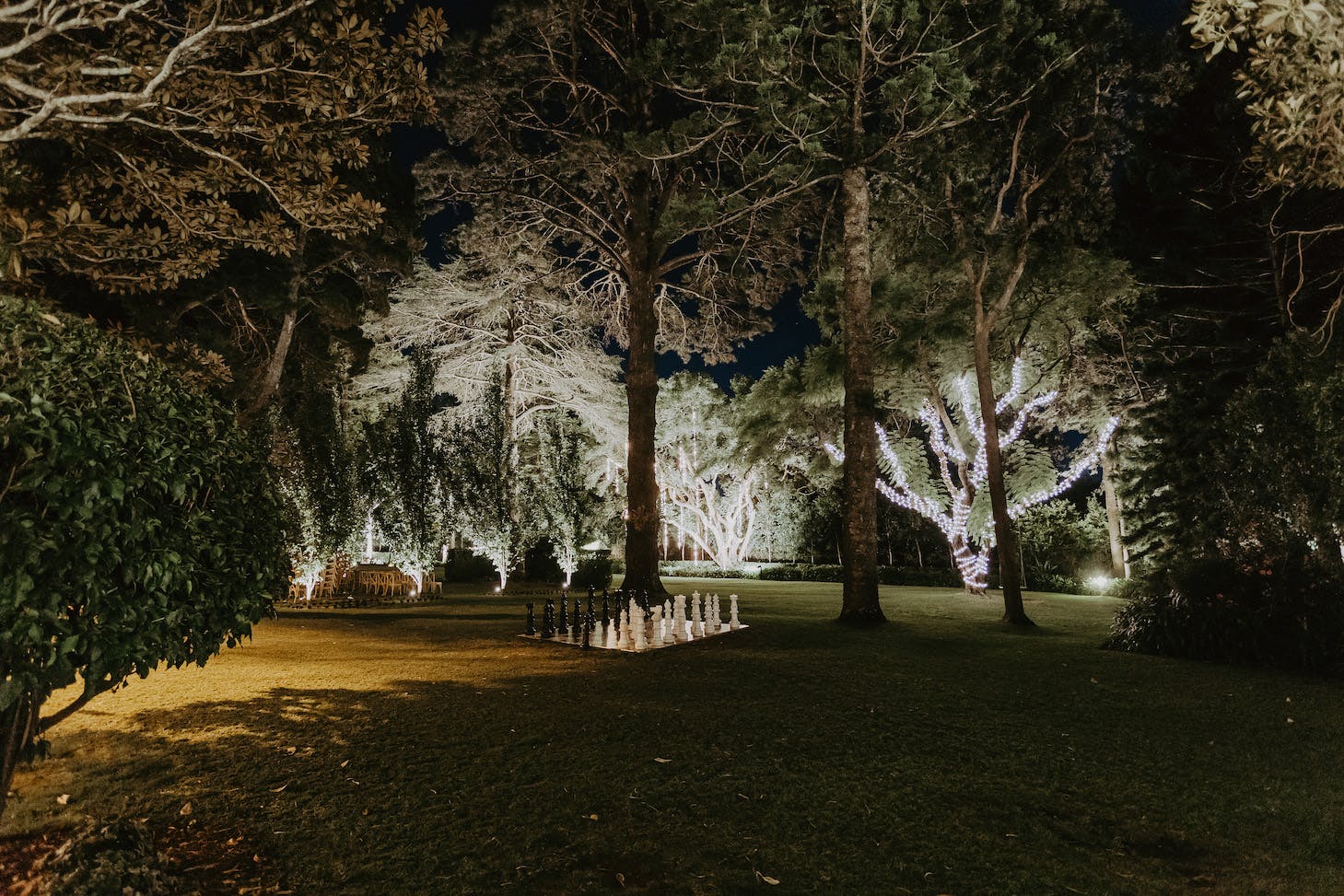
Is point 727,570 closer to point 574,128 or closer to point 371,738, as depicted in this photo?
point 574,128

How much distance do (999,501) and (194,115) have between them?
1541 cm

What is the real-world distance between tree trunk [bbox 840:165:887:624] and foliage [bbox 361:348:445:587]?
514 inches

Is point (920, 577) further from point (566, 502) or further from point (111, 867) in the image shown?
point (111, 867)

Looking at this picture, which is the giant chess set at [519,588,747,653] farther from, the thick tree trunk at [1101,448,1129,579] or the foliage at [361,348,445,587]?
the thick tree trunk at [1101,448,1129,579]

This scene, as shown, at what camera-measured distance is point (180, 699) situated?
7.25 metres

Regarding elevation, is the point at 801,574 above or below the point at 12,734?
below

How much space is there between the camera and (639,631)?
35.2ft

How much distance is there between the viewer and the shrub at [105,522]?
2424 millimetres

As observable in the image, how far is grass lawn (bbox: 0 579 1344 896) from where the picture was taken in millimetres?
3547

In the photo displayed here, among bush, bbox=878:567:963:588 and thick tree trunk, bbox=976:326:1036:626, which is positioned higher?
thick tree trunk, bbox=976:326:1036:626

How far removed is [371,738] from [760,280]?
53.2 ft

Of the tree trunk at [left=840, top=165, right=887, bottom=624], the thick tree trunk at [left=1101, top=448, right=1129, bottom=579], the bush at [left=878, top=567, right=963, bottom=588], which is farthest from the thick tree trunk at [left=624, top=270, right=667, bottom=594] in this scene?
the thick tree trunk at [left=1101, top=448, right=1129, bottom=579]

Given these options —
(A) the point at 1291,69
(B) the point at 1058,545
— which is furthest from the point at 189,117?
(B) the point at 1058,545

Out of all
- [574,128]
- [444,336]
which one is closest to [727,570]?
[444,336]
